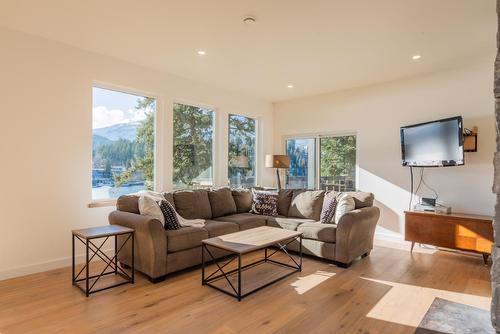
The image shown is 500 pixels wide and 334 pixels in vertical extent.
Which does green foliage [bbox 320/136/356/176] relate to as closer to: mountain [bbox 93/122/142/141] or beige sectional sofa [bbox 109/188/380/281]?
beige sectional sofa [bbox 109/188/380/281]

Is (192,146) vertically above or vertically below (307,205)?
above

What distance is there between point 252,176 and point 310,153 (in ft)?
4.31

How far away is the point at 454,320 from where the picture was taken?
2.35 m

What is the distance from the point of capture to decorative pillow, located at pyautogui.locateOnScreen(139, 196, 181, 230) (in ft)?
10.7

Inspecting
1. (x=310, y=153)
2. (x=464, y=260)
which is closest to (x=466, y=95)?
(x=464, y=260)

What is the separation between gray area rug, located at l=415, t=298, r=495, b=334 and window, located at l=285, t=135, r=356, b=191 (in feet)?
9.82

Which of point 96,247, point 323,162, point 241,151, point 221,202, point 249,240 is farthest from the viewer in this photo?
point 241,151

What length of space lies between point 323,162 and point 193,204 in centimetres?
297

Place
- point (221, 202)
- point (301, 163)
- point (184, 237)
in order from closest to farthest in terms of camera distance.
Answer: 1. point (184, 237)
2. point (221, 202)
3. point (301, 163)

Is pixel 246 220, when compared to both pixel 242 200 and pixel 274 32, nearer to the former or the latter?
pixel 242 200

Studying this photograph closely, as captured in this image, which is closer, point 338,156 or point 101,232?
point 101,232

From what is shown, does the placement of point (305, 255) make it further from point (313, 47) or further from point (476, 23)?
point (476, 23)

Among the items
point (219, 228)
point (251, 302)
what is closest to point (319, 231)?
point (219, 228)

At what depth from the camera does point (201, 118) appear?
526 cm
